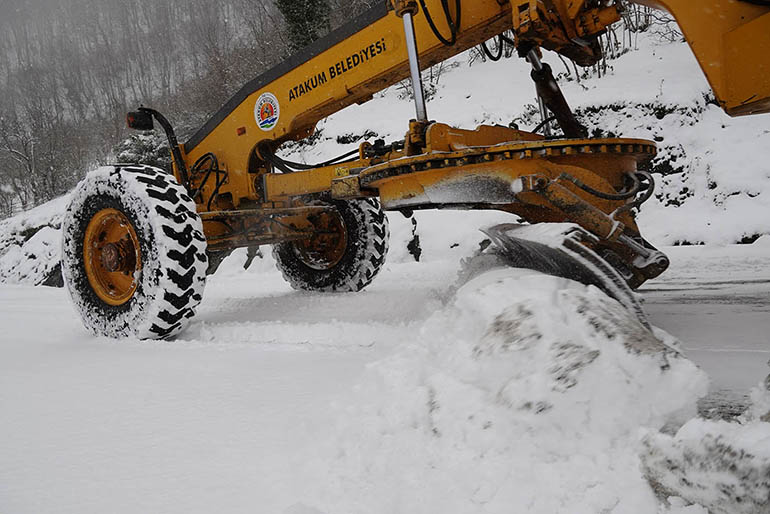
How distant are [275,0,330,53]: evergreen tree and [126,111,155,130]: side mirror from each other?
1092 cm

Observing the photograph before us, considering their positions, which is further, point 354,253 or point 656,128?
point 656,128

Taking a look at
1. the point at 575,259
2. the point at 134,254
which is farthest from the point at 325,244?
the point at 575,259

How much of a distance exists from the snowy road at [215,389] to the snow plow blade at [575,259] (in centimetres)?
40

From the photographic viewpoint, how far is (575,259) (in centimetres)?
193

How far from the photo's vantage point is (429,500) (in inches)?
44.4

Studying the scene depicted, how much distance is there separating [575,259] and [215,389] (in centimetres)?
142

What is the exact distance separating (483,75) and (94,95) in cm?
4337

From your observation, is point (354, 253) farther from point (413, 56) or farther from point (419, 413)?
point (419, 413)

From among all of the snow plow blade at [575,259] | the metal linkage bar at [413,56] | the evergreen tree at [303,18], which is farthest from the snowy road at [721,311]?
the evergreen tree at [303,18]

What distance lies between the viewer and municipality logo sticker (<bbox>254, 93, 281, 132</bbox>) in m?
4.02

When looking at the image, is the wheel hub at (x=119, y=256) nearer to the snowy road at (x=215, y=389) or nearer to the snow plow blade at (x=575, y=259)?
the snowy road at (x=215, y=389)

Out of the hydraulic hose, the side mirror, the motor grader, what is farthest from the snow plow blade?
the side mirror

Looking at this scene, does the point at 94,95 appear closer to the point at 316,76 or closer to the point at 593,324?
the point at 316,76

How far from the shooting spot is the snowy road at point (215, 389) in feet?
4.32
